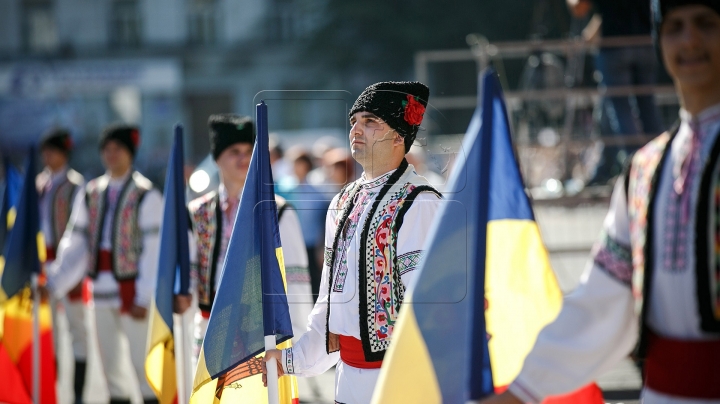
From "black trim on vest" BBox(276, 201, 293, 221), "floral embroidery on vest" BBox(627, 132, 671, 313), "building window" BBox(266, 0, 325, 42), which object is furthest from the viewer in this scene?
"building window" BBox(266, 0, 325, 42)

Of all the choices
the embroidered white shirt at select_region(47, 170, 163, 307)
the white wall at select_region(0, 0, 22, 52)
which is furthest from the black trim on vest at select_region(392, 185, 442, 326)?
the white wall at select_region(0, 0, 22, 52)

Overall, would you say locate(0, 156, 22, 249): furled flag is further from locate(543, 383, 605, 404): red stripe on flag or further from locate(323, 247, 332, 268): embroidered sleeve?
locate(543, 383, 605, 404): red stripe on flag

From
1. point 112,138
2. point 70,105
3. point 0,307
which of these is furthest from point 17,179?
point 70,105

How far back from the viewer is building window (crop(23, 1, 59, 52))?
93.0 feet

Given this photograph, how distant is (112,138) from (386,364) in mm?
4426

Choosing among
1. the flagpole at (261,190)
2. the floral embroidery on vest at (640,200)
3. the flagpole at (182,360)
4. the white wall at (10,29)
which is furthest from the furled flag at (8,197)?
the white wall at (10,29)

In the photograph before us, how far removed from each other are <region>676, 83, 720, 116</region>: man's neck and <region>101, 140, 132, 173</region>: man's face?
4.84 meters

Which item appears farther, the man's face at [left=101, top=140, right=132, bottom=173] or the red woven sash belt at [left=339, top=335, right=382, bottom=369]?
the man's face at [left=101, top=140, right=132, bottom=173]

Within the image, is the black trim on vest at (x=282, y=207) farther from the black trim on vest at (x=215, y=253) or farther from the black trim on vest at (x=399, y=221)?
the black trim on vest at (x=399, y=221)

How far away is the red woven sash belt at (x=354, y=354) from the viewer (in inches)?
130

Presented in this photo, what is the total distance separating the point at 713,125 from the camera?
2.22 meters

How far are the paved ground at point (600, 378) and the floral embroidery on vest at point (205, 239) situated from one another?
2.37 metres

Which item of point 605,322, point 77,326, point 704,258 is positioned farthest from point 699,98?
point 77,326

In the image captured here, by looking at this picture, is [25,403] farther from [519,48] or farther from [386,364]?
[519,48]
